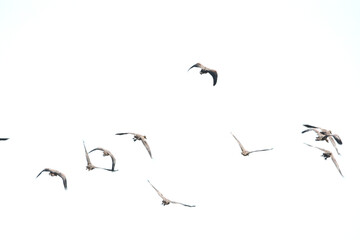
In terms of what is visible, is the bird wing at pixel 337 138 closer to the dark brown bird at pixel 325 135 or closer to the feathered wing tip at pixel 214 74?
the dark brown bird at pixel 325 135

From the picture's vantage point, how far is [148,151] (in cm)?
4769

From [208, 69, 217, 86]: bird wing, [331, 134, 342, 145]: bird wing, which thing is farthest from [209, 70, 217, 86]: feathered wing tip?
[331, 134, 342, 145]: bird wing

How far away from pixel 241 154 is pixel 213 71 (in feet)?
31.7

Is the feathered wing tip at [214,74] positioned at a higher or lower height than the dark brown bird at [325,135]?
higher

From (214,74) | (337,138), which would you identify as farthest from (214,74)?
(337,138)

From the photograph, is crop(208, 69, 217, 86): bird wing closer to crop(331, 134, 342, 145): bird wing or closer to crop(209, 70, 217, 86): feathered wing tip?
crop(209, 70, 217, 86): feathered wing tip

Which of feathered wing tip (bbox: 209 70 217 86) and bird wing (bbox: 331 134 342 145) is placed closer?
feathered wing tip (bbox: 209 70 217 86)

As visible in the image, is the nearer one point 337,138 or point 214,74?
point 214,74

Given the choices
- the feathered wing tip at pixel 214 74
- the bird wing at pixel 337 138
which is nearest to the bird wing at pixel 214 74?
the feathered wing tip at pixel 214 74

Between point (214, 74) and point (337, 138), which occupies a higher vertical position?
point (214, 74)

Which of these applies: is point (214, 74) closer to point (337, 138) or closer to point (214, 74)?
point (214, 74)

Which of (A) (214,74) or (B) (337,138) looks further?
(B) (337,138)

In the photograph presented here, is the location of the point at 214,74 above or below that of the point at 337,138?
above

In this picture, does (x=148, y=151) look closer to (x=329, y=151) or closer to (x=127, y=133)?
(x=127, y=133)
